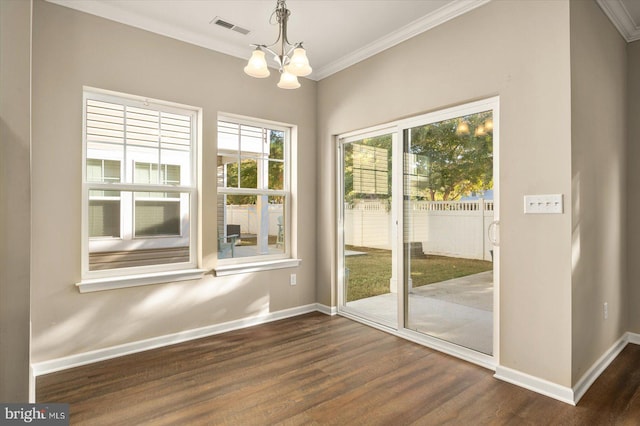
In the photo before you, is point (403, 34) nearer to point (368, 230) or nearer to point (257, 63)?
point (257, 63)

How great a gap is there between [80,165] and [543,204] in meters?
3.57

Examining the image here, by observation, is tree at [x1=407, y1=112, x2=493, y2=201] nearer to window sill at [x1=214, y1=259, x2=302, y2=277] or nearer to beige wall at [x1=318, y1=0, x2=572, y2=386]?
beige wall at [x1=318, y1=0, x2=572, y2=386]

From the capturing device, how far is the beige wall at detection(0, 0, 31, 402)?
5.20 feet

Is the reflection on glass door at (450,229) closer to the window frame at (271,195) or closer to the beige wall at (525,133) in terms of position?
the beige wall at (525,133)

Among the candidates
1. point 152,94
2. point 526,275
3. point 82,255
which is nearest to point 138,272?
point 82,255

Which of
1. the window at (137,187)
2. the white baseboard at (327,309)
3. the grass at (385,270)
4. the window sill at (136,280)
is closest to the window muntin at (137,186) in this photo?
the window at (137,187)

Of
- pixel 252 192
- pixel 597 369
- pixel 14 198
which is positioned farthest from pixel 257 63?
pixel 597 369

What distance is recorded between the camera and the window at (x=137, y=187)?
3.05 metres

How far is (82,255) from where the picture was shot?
2.93 meters

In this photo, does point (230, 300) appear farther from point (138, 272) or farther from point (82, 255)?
point (82, 255)

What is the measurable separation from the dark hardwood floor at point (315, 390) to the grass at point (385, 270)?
26.2 inches

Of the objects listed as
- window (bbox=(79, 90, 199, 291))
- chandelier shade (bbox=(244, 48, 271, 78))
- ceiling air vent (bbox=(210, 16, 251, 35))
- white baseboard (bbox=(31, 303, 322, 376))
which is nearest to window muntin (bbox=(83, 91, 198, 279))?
window (bbox=(79, 90, 199, 291))

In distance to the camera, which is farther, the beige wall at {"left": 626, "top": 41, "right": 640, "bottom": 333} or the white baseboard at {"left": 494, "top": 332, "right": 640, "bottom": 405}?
the beige wall at {"left": 626, "top": 41, "right": 640, "bottom": 333}

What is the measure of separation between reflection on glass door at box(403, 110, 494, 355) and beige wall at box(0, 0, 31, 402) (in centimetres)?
289
